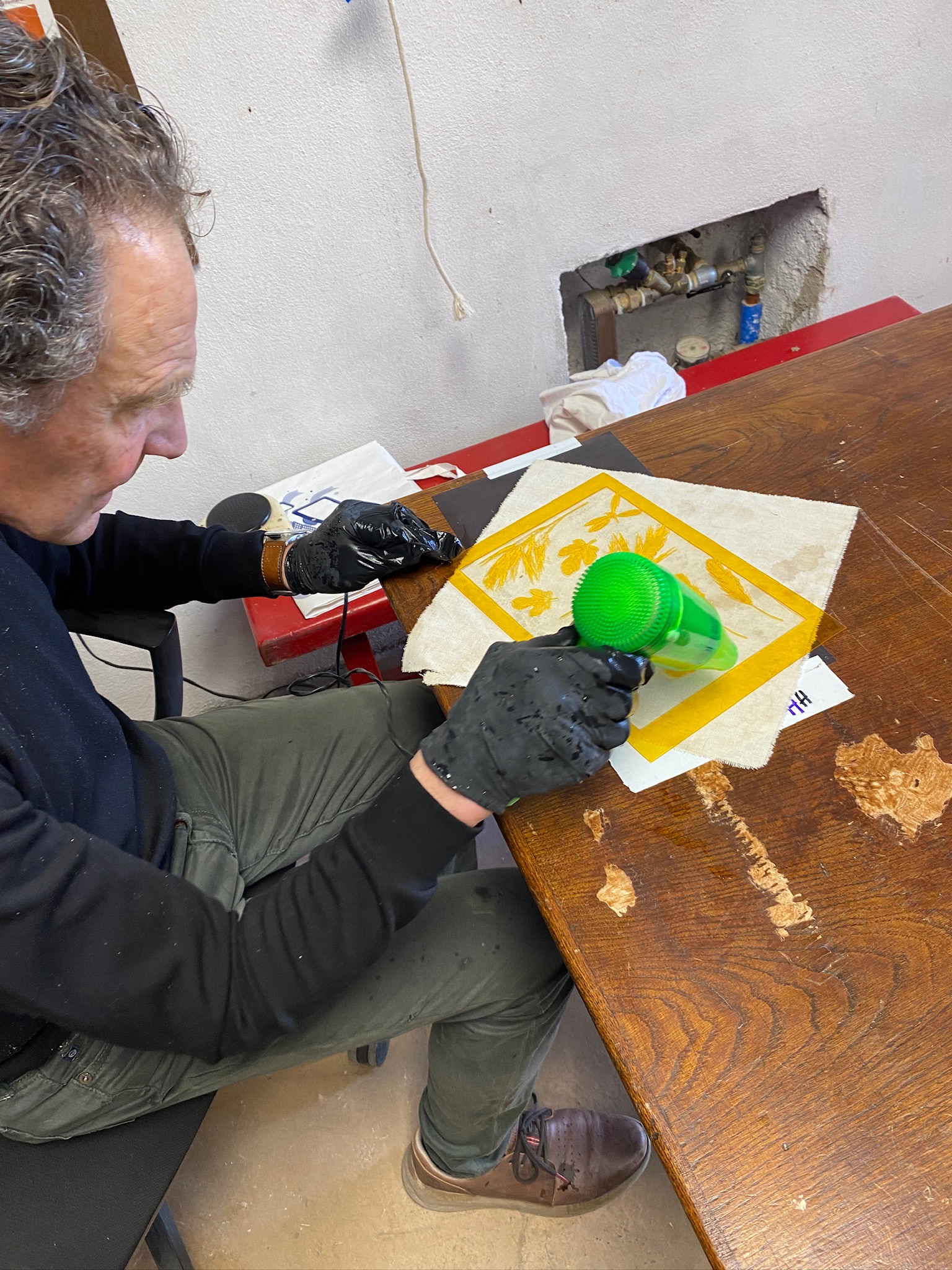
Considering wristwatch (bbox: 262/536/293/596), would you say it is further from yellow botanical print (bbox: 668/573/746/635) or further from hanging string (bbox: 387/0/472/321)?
hanging string (bbox: 387/0/472/321)

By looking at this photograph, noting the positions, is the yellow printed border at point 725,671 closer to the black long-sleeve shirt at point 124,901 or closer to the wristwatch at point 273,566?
the black long-sleeve shirt at point 124,901

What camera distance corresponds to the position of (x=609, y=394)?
1565mm

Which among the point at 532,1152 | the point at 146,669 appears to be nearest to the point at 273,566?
the point at 146,669

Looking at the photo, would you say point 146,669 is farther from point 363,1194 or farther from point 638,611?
point 638,611

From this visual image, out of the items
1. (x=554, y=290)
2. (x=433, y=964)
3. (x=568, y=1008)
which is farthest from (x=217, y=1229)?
(x=554, y=290)

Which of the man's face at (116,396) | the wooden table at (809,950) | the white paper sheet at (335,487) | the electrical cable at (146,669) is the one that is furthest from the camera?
the electrical cable at (146,669)

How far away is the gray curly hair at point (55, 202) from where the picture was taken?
546mm

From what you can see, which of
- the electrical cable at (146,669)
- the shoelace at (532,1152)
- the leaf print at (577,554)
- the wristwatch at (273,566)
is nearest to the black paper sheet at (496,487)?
the leaf print at (577,554)

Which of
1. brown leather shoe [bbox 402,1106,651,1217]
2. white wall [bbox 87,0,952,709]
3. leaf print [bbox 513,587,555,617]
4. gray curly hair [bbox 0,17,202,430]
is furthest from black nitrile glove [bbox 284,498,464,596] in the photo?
brown leather shoe [bbox 402,1106,651,1217]

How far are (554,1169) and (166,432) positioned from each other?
3.69ft

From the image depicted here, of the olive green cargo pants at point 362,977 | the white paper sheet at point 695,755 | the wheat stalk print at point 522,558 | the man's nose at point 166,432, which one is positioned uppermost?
the man's nose at point 166,432

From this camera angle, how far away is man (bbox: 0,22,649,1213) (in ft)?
1.95

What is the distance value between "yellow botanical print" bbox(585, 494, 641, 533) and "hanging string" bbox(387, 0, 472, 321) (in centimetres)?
85

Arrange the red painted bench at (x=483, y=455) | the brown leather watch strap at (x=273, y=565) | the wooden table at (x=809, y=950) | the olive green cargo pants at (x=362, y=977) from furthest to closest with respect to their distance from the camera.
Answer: the red painted bench at (x=483, y=455)
the brown leather watch strap at (x=273, y=565)
the olive green cargo pants at (x=362, y=977)
the wooden table at (x=809, y=950)
